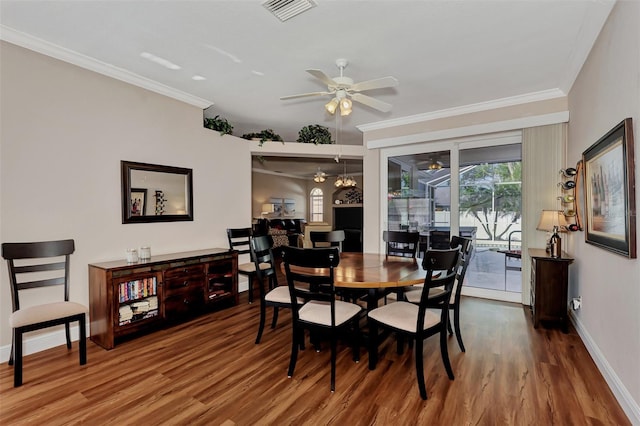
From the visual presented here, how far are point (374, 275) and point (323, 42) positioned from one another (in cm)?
211

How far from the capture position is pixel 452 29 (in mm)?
2568

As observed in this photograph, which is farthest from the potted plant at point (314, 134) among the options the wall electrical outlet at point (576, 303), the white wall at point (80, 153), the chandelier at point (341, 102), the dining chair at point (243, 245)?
the wall electrical outlet at point (576, 303)

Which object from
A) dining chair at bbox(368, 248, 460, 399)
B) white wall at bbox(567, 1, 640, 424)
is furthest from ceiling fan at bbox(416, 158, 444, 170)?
dining chair at bbox(368, 248, 460, 399)

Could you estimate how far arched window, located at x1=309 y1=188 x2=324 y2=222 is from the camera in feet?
41.5

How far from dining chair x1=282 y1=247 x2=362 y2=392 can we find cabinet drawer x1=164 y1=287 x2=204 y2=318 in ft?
5.37

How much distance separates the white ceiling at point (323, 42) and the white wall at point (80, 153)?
243mm

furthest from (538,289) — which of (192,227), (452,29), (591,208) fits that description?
(192,227)

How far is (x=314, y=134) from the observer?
17.5 feet

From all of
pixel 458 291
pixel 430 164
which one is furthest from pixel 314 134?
pixel 458 291

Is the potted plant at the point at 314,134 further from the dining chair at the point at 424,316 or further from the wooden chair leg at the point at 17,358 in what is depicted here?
the wooden chair leg at the point at 17,358

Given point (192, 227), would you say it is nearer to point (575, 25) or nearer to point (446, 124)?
point (446, 124)

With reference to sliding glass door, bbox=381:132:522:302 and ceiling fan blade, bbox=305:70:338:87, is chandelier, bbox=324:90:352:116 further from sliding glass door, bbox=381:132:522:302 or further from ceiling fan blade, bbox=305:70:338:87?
sliding glass door, bbox=381:132:522:302

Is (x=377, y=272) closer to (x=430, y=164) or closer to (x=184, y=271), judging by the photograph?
(x=184, y=271)

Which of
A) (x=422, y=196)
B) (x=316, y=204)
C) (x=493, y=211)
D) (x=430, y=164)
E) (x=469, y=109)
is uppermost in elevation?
(x=469, y=109)
